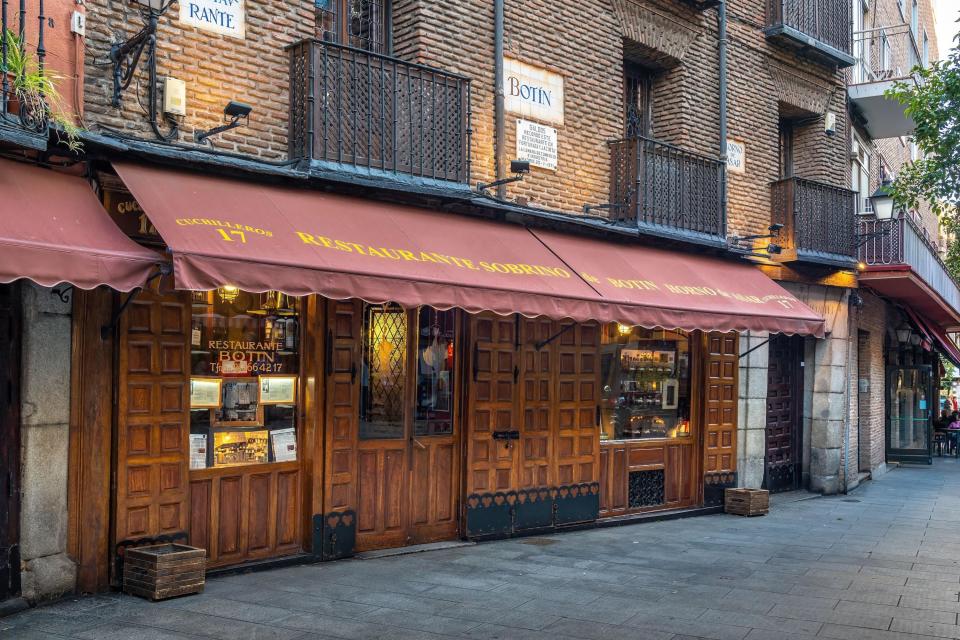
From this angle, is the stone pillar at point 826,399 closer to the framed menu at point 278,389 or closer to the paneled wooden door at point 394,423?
the paneled wooden door at point 394,423

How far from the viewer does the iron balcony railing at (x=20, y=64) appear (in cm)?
645

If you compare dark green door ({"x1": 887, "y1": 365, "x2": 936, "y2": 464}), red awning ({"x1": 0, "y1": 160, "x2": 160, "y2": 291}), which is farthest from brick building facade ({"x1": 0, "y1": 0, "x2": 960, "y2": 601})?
dark green door ({"x1": 887, "y1": 365, "x2": 936, "y2": 464})

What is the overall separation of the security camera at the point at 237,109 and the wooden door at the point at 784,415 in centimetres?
1039

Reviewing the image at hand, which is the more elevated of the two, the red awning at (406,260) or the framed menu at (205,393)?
the red awning at (406,260)

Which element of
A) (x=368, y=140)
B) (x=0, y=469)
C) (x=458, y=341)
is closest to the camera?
(x=0, y=469)

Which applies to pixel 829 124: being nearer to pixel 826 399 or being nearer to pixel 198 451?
pixel 826 399

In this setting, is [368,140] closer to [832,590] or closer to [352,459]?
[352,459]

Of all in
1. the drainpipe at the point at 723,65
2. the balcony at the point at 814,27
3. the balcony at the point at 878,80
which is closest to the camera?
the drainpipe at the point at 723,65

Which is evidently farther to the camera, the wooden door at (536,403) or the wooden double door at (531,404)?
the wooden door at (536,403)

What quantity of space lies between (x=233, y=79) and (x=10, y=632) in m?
4.75

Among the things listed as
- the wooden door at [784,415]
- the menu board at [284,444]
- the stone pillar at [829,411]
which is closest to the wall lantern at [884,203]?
the stone pillar at [829,411]

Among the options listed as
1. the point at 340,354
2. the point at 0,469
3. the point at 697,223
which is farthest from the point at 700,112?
the point at 0,469

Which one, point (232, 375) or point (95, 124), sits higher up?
point (95, 124)

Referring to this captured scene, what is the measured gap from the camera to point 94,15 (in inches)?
297
